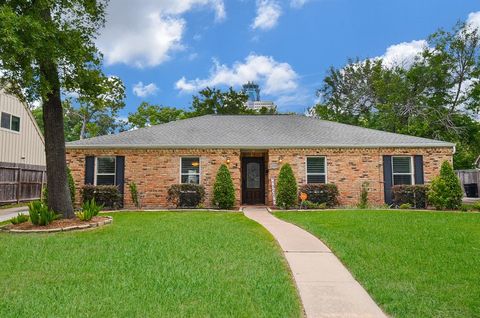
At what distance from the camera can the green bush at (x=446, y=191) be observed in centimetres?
1350

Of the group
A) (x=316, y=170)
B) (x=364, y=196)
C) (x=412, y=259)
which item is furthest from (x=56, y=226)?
(x=364, y=196)

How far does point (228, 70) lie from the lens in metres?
32.0

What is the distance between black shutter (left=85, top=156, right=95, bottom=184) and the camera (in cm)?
1539

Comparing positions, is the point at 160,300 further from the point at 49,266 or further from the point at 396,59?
the point at 396,59

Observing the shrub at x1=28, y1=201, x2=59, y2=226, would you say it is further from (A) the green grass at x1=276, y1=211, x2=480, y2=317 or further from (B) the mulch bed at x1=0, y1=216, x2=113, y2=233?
(A) the green grass at x1=276, y1=211, x2=480, y2=317

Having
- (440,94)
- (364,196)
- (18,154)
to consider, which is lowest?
(364,196)

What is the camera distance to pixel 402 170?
606 inches

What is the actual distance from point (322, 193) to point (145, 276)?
11.0m

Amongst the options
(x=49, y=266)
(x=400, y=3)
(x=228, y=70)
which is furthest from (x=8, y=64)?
(x=228, y=70)

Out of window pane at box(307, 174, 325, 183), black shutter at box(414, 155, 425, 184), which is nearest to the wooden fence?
window pane at box(307, 174, 325, 183)

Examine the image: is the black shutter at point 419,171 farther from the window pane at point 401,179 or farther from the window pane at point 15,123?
the window pane at point 15,123

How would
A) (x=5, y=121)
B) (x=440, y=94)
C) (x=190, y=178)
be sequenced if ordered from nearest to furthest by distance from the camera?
(x=190, y=178), (x=5, y=121), (x=440, y=94)

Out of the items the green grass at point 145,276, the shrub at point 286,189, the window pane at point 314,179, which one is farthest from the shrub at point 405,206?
the green grass at point 145,276

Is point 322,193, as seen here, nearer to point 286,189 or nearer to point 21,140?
point 286,189
